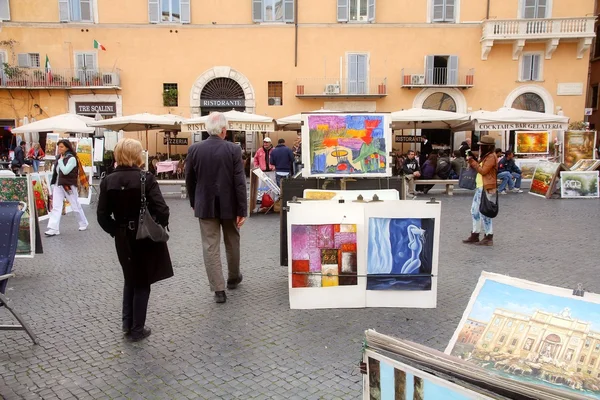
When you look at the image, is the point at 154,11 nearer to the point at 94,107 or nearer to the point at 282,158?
the point at 94,107

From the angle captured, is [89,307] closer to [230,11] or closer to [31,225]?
[31,225]

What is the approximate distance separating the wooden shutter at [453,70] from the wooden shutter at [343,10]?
5.50m

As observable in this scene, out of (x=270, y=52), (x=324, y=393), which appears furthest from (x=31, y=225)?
(x=270, y=52)

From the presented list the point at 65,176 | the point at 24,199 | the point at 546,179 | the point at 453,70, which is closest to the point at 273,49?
the point at 453,70

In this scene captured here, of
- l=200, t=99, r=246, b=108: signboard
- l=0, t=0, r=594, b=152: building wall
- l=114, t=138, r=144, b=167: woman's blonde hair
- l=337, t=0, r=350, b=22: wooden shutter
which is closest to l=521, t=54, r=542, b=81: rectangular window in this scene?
l=0, t=0, r=594, b=152: building wall

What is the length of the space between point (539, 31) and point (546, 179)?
43.9 feet

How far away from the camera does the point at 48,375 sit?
319 centimetres

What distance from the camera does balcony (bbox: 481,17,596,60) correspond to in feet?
74.4

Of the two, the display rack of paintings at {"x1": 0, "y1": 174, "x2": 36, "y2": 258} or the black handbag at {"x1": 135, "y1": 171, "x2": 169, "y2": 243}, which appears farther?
the display rack of paintings at {"x1": 0, "y1": 174, "x2": 36, "y2": 258}

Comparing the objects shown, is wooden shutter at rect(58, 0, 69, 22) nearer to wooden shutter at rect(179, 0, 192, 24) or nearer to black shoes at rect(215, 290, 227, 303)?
wooden shutter at rect(179, 0, 192, 24)

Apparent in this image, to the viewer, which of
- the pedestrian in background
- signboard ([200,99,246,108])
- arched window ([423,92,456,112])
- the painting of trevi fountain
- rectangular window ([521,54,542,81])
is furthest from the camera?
arched window ([423,92,456,112])

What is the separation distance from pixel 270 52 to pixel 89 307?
20994 millimetres

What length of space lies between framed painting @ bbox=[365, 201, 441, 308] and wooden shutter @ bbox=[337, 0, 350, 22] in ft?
70.1

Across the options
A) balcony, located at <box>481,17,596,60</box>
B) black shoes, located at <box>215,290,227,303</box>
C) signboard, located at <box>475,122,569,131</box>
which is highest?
balcony, located at <box>481,17,596,60</box>
